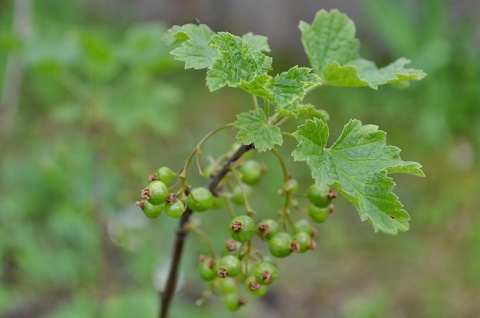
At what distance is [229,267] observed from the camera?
1157 mm

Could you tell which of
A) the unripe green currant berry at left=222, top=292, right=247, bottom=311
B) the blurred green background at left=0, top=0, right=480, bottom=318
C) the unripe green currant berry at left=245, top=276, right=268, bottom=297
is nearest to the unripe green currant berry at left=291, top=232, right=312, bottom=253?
the unripe green currant berry at left=245, top=276, right=268, bottom=297

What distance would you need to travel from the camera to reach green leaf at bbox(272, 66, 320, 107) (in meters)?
1.05

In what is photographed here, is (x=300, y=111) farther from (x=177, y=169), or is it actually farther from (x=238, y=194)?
(x=177, y=169)

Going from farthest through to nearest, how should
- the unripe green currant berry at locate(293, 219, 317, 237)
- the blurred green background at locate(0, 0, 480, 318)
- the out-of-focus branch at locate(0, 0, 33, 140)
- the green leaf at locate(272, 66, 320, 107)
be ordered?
1. the out-of-focus branch at locate(0, 0, 33, 140)
2. the blurred green background at locate(0, 0, 480, 318)
3. the unripe green currant berry at locate(293, 219, 317, 237)
4. the green leaf at locate(272, 66, 320, 107)

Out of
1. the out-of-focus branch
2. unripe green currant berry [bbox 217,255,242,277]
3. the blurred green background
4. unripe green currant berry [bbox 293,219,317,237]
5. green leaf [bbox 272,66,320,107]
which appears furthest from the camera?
the out-of-focus branch

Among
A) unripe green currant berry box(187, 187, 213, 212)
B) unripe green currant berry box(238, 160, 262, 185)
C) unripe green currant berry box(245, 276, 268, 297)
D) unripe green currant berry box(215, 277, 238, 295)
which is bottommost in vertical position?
unripe green currant berry box(215, 277, 238, 295)

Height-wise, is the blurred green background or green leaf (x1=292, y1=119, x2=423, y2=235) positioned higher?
green leaf (x1=292, y1=119, x2=423, y2=235)

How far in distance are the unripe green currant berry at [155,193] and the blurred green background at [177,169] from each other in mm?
1024

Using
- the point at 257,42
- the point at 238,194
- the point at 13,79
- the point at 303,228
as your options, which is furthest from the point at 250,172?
the point at 13,79

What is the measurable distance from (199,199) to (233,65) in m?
0.26

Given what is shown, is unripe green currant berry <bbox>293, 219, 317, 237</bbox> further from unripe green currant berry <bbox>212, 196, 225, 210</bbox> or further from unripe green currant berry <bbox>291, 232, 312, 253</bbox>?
unripe green currant berry <bbox>212, 196, 225, 210</bbox>

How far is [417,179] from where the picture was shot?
3584 mm

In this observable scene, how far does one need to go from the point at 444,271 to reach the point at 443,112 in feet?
3.65

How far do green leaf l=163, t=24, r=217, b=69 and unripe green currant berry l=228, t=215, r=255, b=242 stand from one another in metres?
0.29
